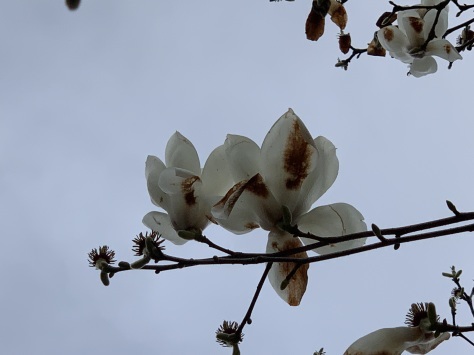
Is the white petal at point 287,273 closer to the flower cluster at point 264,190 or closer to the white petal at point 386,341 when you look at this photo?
the flower cluster at point 264,190

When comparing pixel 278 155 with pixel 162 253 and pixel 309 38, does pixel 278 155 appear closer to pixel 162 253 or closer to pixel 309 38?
pixel 162 253

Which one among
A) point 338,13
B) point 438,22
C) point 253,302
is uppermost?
point 338,13

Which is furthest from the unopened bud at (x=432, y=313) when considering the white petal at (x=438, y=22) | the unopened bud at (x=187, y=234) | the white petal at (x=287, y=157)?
the white petal at (x=438, y=22)

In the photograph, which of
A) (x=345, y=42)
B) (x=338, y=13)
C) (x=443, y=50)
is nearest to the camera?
(x=443, y=50)

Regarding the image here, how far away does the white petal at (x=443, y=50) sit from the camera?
5.98ft

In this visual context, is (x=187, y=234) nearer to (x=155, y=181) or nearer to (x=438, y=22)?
(x=155, y=181)

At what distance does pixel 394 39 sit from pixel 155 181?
1046 mm

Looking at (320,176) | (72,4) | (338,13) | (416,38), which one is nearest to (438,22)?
(416,38)

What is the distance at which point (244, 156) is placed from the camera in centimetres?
108

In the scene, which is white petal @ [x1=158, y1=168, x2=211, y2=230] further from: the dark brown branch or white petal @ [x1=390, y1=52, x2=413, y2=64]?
white petal @ [x1=390, y1=52, x2=413, y2=64]

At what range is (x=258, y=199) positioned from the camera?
107 centimetres

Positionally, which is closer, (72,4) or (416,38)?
(72,4)

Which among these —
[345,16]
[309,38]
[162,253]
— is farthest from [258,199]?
[345,16]

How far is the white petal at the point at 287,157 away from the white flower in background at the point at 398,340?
269 millimetres
